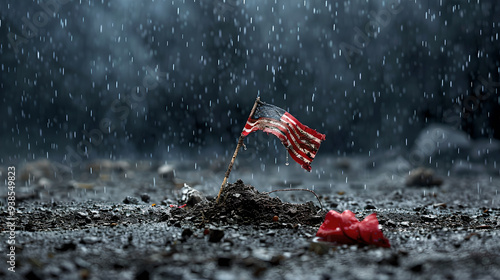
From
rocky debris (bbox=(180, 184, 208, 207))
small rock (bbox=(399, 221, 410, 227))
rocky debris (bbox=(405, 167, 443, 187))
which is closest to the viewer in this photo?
small rock (bbox=(399, 221, 410, 227))

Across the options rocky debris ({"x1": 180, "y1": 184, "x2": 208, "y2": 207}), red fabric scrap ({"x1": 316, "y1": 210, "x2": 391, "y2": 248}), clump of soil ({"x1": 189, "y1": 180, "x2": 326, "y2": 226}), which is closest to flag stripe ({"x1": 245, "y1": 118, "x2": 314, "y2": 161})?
clump of soil ({"x1": 189, "y1": 180, "x2": 326, "y2": 226})

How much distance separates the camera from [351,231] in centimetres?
631

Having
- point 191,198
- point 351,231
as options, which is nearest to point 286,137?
point 351,231

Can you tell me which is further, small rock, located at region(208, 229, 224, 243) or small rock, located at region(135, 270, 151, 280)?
small rock, located at region(208, 229, 224, 243)

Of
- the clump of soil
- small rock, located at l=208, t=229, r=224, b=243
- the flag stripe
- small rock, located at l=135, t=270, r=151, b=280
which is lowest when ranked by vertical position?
small rock, located at l=135, t=270, r=151, b=280

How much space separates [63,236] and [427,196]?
12393mm

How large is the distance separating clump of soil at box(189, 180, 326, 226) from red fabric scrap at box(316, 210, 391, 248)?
1101 millimetres

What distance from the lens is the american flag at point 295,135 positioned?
7730 millimetres

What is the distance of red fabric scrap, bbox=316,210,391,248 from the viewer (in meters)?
6.10

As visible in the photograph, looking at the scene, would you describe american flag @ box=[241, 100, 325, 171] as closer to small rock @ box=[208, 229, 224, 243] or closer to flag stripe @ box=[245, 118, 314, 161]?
flag stripe @ box=[245, 118, 314, 161]

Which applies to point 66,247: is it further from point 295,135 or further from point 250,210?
point 295,135

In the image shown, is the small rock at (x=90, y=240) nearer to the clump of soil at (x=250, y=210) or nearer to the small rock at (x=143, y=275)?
the clump of soil at (x=250, y=210)

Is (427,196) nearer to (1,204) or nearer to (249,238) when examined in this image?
(249,238)

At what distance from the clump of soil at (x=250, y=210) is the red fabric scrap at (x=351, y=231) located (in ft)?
3.61
